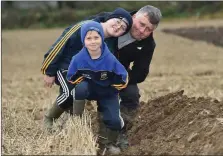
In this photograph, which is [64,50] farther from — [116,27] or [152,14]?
[152,14]

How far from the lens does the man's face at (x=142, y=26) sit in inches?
239

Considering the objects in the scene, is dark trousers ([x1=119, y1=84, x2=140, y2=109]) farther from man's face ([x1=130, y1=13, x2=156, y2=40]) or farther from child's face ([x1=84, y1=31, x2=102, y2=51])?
child's face ([x1=84, y1=31, x2=102, y2=51])

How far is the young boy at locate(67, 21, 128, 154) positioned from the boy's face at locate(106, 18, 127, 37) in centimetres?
34

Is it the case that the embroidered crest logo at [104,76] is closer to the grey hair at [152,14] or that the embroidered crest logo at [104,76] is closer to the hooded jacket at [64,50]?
the hooded jacket at [64,50]

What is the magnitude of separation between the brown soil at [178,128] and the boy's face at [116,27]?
1238 mm

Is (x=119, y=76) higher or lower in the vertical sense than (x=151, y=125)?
higher

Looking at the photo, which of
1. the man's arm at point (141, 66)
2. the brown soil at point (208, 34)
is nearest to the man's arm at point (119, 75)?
the man's arm at point (141, 66)

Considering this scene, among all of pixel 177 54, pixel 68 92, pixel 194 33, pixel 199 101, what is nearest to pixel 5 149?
pixel 68 92

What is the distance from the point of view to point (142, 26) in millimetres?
6098

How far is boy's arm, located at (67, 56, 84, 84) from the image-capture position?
5.77 metres

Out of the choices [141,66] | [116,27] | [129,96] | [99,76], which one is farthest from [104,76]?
[129,96]

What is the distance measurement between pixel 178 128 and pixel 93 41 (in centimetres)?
152

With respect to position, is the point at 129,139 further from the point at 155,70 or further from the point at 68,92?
the point at 155,70

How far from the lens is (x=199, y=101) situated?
7.39 m
